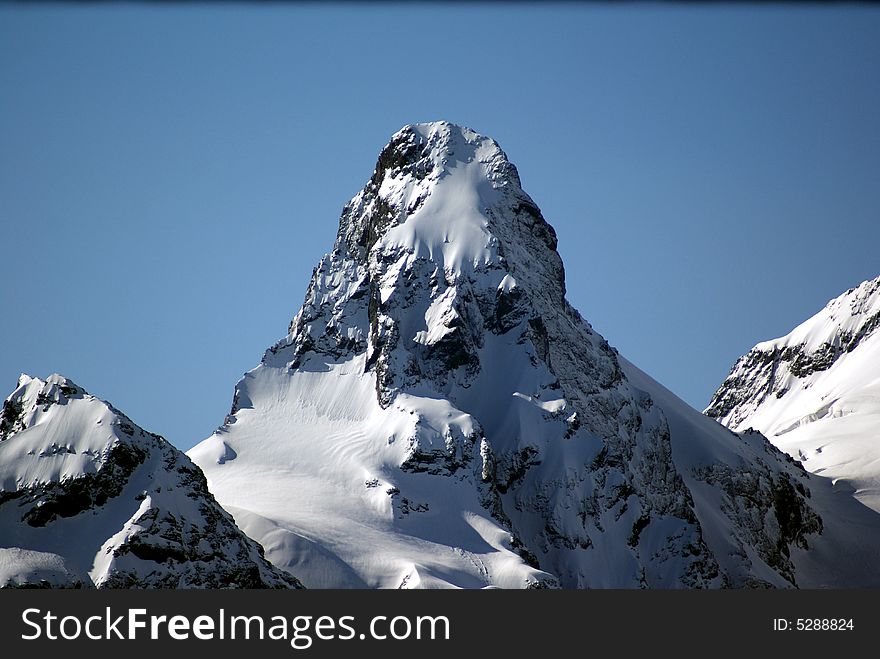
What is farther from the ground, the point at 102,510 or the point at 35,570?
the point at 102,510

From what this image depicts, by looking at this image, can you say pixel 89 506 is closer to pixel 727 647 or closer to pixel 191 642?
pixel 191 642

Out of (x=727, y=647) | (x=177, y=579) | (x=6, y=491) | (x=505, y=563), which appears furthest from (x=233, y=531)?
(x=727, y=647)

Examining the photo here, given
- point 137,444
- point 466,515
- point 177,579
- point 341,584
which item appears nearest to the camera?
point 177,579

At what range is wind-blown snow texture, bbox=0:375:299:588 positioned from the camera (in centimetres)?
15462

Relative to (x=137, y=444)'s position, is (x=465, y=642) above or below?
below

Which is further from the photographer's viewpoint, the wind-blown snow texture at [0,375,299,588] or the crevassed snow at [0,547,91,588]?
the wind-blown snow texture at [0,375,299,588]

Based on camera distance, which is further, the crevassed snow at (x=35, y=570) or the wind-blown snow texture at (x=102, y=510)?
the wind-blown snow texture at (x=102, y=510)

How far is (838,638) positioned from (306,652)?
32.5m

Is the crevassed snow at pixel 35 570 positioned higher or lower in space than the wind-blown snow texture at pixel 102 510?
lower

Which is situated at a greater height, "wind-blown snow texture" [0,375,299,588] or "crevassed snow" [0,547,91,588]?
"wind-blown snow texture" [0,375,299,588]

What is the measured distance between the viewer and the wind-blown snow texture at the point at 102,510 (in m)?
155

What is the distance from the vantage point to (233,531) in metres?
165

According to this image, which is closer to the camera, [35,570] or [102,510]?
[35,570]

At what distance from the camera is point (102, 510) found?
162 metres
